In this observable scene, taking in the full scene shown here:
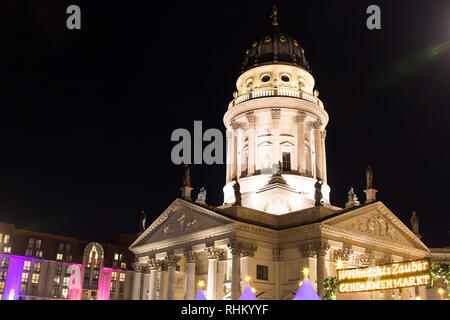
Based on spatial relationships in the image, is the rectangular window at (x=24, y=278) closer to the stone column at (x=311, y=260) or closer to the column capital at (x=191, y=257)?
the column capital at (x=191, y=257)

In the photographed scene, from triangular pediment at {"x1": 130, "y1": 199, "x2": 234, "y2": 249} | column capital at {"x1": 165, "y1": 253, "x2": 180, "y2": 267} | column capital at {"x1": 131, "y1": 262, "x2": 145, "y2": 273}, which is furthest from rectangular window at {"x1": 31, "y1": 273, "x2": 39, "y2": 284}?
column capital at {"x1": 165, "y1": 253, "x2": 180, "y2": 267}

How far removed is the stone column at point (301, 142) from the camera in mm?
65625

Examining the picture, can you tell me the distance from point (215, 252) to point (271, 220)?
6666mm

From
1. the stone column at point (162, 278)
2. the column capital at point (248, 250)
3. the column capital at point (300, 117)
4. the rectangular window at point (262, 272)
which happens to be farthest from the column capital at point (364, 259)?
the column capital at point (300, 117)

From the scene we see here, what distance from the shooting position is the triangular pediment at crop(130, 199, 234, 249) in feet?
173

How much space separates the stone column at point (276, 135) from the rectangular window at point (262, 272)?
17800 mm

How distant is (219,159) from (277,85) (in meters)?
13.5

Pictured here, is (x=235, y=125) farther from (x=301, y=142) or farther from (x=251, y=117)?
(x=301, y=142)

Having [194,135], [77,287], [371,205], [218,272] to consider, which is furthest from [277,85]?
[77,287]

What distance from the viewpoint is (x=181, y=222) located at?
56688 millimetres

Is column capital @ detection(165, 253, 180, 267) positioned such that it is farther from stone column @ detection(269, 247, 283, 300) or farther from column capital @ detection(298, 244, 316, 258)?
column capital @ detection(298, 244, 316, 258)

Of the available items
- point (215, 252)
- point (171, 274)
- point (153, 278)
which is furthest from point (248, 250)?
point (153, 278)
